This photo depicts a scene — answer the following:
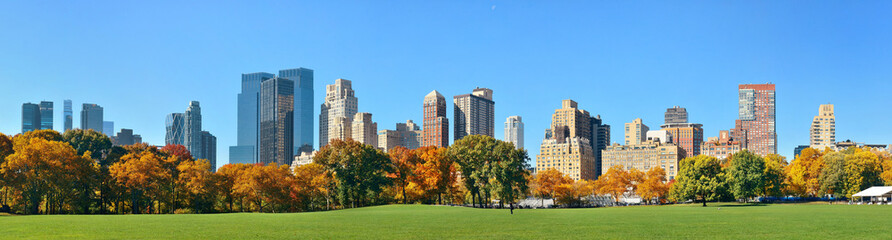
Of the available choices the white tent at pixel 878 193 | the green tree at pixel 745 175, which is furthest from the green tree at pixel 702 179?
the white tent at pixel 878 193

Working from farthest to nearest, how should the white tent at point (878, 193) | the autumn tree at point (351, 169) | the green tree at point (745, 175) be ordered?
the green tree at point (745, 175) < the white tent at point (878, 193) < the autumn tree at point (351, 169)

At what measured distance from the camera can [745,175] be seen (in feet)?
349

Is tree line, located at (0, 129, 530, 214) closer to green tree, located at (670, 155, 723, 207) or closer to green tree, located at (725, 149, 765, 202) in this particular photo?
green tree, located at (670, 155, 723, 207)

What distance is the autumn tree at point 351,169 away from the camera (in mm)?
89688

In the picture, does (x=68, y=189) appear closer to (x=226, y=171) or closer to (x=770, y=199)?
(x=226, y=171)

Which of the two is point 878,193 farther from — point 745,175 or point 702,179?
point 702,179

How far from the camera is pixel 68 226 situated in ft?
138

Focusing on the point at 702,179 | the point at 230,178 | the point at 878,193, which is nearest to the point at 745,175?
the point at 702,179

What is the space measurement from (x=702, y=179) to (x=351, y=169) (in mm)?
48110

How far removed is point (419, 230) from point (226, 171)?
184 ft

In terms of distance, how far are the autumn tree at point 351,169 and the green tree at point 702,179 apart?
43.0 metres

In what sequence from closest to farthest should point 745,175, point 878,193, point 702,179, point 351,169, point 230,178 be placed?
point 230,178 < point 351,169 < point 878,193 < point 702,179 < point 745,175

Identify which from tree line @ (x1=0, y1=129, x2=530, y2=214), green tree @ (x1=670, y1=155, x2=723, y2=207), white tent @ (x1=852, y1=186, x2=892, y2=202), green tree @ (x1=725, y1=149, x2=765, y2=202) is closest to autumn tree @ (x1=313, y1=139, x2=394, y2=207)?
tree line @ (x1=0, y1=129, x2=530, y2=214)

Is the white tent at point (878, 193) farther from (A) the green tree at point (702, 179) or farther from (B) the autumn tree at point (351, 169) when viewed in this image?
(B) the autumn tree at point (351, 169)
